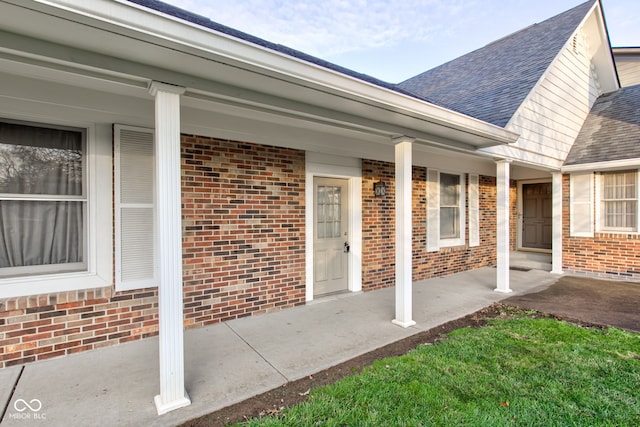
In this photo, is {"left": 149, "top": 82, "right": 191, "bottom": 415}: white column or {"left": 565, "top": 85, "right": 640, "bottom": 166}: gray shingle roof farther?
{"left": 565, "top": 85, "right": 640, "bottom": 166}: gray shingle roof

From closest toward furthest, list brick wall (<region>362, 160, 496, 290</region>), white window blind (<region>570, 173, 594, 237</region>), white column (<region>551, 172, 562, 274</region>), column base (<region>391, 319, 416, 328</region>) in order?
1. column base (<region>391, 319, 416, 328</region>)
2. brick wall (<region>362, 160, 496, 290</region>)
3. white window blind (<region>570, 173, 594, 237</region>)
4. white column (<region>551, 172, 562, 274</region>)

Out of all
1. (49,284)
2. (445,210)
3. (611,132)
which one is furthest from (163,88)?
(611,132)

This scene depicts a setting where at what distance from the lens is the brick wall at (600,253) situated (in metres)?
7.12

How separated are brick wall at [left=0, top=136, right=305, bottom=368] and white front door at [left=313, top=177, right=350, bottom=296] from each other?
0.40m

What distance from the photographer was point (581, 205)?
782 centimetres

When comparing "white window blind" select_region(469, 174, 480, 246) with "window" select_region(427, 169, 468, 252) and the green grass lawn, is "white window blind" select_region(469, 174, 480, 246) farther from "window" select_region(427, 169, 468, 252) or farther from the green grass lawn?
the green grass lawn

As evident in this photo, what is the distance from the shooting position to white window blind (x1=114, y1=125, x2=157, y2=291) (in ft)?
11.9

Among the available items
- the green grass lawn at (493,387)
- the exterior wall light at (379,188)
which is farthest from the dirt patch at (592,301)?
the exterior wall light at (379,188)

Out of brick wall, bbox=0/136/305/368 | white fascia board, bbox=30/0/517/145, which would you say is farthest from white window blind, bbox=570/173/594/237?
brick wall, bbox=0/136/305/368

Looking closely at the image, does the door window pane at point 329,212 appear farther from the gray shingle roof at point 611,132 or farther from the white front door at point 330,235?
the gray shingle roof at point 611,132

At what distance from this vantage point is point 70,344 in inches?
133

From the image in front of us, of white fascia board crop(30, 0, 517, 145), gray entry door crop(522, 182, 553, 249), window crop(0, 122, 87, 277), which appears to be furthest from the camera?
gray entry door crop(522, 182, 553, 249)

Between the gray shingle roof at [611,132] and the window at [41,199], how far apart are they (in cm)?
995

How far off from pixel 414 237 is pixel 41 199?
19.7 feet
